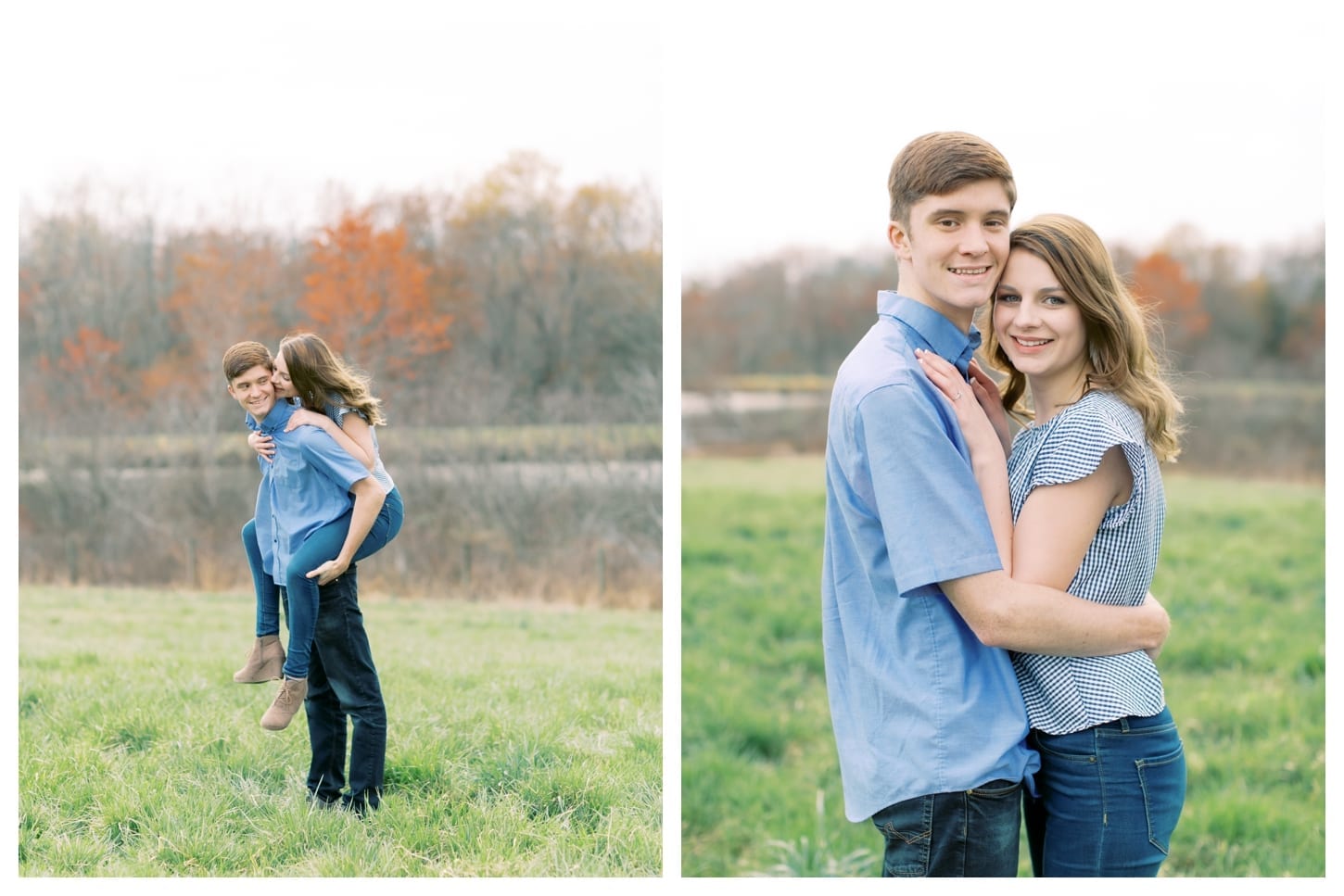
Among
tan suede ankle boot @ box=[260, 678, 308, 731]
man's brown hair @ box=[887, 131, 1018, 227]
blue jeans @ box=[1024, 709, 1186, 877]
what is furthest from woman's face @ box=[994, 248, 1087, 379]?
tan suede ankle boot @ box=[260, 678, 308, 731]

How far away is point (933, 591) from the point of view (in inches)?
71.5

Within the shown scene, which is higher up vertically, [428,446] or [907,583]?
[907,583]

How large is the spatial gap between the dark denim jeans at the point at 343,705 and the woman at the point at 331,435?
0.05 meters

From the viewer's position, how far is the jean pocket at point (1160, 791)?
6.00 feet

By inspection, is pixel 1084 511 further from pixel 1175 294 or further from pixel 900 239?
pixel 1175 294

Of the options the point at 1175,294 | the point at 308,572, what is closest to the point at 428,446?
the point at 308,572

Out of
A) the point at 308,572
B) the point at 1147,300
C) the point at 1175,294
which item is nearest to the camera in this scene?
the point at 308,572

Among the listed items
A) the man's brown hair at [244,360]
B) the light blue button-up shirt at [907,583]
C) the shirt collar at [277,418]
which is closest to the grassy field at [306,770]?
the shirt collar at [277,418]

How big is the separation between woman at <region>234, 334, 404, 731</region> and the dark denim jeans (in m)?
0.05

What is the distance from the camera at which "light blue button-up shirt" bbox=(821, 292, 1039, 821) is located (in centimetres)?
175

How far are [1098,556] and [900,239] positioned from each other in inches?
24.9

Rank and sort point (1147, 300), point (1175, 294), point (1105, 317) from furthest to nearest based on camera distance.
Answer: point (1175, 294) < point (1147, 300) < point (1105, 317)

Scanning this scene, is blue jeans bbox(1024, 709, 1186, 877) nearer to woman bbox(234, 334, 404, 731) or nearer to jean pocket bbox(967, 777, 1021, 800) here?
jean pocket bbox(967, 777, 1021, 800)

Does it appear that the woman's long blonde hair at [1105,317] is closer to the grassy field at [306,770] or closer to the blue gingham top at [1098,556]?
the blue gingham top at [1098,556]
